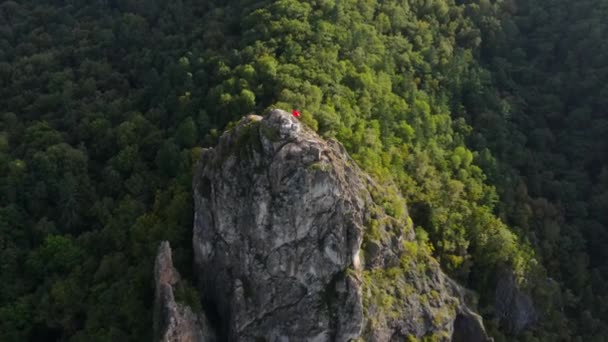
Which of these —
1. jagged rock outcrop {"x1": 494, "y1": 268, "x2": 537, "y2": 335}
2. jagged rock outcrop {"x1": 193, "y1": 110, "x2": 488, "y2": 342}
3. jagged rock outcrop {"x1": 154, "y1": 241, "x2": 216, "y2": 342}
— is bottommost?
jagged rock outcrop {"x1": 494, "y1": 268, "x2": 537, "y2": 335}

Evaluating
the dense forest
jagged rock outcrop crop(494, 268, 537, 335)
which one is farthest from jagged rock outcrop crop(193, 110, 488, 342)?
jagged rock outcrop crop(494, 268, 537, 335)

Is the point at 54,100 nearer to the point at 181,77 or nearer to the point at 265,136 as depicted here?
the point at 181,77

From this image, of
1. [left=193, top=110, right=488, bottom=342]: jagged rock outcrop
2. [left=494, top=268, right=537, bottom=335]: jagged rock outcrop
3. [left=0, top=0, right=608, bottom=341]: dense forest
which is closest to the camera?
[left=193, top=110, right=488, bottom=342]: jagged rock outcrop

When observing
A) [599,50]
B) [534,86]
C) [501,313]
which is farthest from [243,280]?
[599,50]

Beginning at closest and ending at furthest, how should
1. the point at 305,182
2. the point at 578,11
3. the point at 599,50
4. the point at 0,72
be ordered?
1. the point at 305,182
2. the point at 0,72
3. the point at 599,50
4. the point at 578,11

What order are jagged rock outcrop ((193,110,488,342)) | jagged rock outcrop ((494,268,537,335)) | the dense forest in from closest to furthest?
jagged rock outcrop ((193,110,488,342)) → the dense forest → jagged rock outcrop ((494,268,537,335))

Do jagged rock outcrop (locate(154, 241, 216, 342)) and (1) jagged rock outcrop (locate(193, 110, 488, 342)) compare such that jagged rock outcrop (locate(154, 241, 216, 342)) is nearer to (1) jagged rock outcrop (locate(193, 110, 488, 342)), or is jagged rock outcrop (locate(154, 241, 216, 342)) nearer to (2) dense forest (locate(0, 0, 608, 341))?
(1) jagged rock outcrop (locate(193, 110, 488, 342))

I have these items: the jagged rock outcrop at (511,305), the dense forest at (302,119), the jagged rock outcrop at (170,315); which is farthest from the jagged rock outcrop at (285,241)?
the jagged rock outcrop at (511,305)

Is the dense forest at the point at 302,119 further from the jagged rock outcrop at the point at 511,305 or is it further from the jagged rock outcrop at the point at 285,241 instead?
the jagged rock outcrop at the point at 285,241
